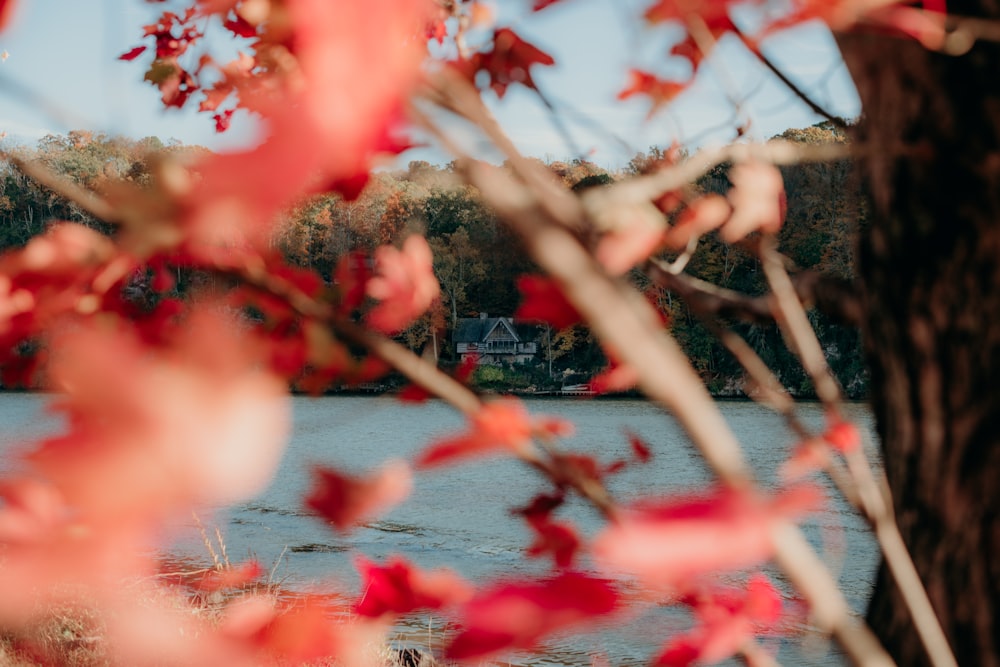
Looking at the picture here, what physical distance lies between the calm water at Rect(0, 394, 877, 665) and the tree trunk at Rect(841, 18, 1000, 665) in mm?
3187

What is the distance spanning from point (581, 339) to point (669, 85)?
3584 cm

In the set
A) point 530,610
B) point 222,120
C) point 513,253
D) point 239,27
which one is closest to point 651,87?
point 239,27

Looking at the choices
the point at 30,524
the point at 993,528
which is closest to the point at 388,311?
the point at 30,524

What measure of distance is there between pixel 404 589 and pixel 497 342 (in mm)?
37274

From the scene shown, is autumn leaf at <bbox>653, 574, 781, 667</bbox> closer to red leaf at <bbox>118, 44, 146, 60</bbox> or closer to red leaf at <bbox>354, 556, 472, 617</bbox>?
red leaf at <bbox>354, 556, 472, 617</bbox>

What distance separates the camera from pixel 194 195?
1.02ft

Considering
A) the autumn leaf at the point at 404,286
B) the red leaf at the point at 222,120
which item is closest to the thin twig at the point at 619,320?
the autumn leaf at the point at 404,286

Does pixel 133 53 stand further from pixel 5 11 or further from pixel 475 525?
pixel 475 525

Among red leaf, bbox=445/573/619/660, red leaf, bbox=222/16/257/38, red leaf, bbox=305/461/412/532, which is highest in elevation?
red leaf, bbox=222/16/257/38

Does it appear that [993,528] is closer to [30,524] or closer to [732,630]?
[732,630]

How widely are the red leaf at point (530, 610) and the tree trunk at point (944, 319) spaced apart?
38cm

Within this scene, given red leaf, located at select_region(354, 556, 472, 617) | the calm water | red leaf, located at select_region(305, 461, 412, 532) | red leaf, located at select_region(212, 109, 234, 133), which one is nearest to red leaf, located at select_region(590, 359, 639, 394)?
red leaf, located at select_region(354, 556, 472, 617)

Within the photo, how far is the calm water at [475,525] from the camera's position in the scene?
759cm

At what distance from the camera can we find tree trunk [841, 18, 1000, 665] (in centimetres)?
69
